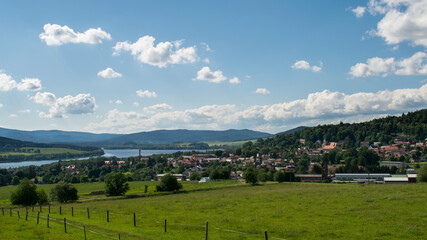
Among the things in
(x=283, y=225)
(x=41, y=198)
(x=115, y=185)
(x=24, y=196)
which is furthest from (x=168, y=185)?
(x=283, y=225)

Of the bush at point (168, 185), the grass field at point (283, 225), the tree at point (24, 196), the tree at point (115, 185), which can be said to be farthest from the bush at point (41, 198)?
the grass field at point (283, 225)

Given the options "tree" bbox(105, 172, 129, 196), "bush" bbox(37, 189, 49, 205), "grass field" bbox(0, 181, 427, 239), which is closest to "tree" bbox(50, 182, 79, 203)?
"bush" bbox(37, 189, 49, 205)

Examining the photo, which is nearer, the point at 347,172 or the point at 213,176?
the point at 213,176

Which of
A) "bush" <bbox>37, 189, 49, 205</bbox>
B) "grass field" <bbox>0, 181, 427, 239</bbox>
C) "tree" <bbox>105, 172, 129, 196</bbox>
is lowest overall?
"bush" <bbox>37, 189, 49, 205</bbox>

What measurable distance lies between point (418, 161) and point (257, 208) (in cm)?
15643

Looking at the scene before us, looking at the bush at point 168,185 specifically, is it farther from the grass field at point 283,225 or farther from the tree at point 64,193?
the grass field at point 283,225

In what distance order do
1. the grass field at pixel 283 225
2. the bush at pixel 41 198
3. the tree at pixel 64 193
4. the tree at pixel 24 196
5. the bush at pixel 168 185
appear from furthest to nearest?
1. the bush at pixel 168 185
2. the tree at pixel 64 193
3. the bush at pixel 41 198
4. the tree at pixel 24 196
5. the grass field at pixel 283 225

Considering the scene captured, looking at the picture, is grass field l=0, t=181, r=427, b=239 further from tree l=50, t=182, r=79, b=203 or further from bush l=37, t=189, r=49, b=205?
bush l=37, t=189, r=49, b=205

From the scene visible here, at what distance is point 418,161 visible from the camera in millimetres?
Result: 154875

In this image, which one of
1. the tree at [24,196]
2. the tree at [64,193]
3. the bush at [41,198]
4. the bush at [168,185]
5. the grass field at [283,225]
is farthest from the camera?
the bush at [168,185]

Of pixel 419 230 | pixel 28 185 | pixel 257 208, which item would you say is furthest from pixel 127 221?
pixel 28 185

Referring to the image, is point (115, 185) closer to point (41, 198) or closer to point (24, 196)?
point (41, 198)

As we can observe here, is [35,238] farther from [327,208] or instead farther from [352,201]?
[352,201]

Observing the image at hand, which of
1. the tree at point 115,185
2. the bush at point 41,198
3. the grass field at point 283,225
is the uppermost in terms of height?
the grass field at point 283,225
